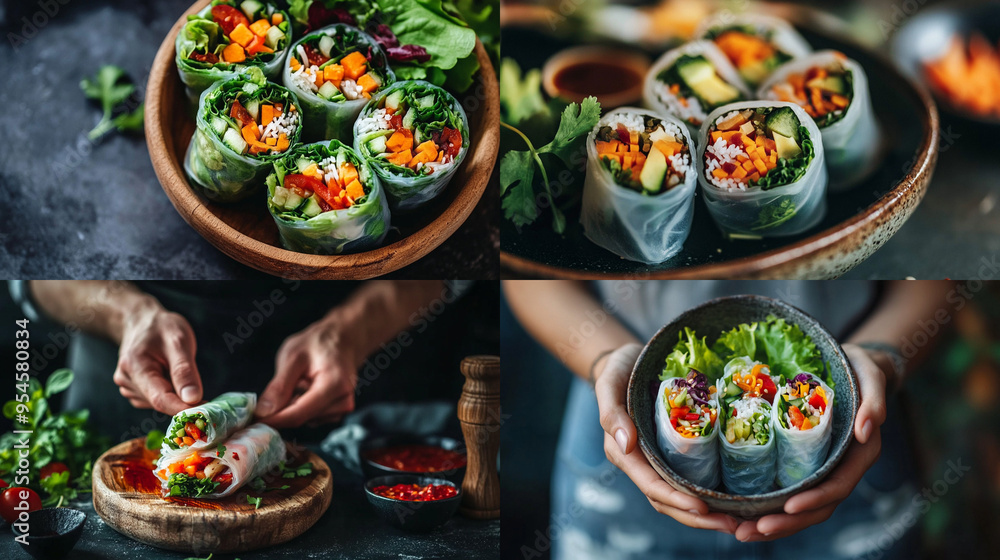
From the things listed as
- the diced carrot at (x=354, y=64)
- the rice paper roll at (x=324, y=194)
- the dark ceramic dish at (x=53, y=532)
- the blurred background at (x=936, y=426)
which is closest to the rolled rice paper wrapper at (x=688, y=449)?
the blurred background at (x=936, y=426)

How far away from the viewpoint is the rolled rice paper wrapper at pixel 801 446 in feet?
4.89

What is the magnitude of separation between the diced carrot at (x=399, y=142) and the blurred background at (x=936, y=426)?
52 cm

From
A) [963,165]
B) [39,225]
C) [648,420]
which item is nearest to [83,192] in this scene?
[39,225]

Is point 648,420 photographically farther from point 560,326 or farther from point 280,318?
point 280,318

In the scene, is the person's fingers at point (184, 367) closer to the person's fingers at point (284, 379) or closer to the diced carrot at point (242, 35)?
the person's fingers at point (284, 379)

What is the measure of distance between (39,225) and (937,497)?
2.56 meters

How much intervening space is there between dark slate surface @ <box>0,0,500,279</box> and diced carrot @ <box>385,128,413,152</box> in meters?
0.35

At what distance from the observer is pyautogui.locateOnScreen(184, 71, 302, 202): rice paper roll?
148cm

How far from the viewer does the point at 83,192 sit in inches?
70.8

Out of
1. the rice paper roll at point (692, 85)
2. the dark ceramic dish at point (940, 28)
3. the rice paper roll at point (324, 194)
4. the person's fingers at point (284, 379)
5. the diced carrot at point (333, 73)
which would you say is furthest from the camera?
the dark ceramic dish at point (940, 28)

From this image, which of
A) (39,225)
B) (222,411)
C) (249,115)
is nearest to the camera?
(249,115)

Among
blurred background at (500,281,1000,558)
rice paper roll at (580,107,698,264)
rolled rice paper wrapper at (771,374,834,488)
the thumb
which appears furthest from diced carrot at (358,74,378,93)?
rolled rice paper wrapper at (771,374,834,488)

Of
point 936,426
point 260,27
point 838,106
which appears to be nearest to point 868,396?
point 936,426

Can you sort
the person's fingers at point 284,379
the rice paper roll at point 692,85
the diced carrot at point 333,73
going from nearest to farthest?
the diced carrot at point 333,73 < the rice paper roll at point 692,85 < the person's fingers at point 284,379
